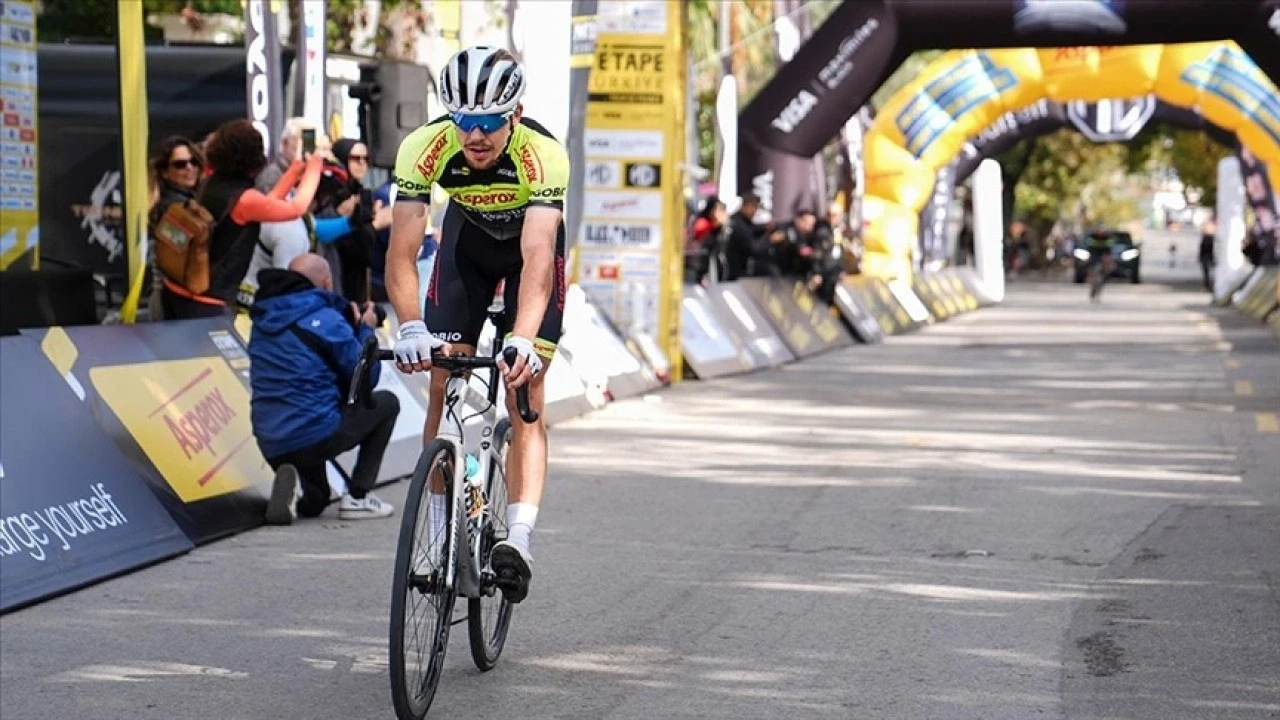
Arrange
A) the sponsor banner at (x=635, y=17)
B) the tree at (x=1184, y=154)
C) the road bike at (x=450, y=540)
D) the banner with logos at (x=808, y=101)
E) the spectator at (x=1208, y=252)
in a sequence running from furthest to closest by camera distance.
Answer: the tree at (x=1184, y=154), the spectator at (x=1208, y=252), the banner with logos at (x=808, y=101), the sponsor banner at (x=635, y=17), the road bike at (x=450, y=540)

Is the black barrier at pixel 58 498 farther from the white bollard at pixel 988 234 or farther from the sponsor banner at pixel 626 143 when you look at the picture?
→ the white bollard at pixel 988 234

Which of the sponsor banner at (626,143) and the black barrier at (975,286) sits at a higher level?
the sponsor banner at (626,143)

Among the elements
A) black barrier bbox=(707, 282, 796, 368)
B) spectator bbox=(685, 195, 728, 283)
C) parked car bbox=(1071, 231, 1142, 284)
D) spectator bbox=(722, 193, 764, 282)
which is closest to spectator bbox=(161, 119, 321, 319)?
black barrier bbox=(707, 282, 796, 368)

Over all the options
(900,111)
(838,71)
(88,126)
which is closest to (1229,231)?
(900,111)

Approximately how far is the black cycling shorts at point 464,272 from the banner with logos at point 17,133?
4368 millimetres

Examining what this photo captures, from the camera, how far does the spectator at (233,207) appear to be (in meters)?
12.3

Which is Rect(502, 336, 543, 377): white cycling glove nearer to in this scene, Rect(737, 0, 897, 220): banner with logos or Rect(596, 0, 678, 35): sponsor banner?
Rect(596, 0, 678, 35): sponsor banner

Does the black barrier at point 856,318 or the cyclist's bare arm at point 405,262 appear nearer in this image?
the cyclist's bare arm at point 405,262

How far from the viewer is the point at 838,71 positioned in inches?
1004

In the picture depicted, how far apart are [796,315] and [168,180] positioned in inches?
573

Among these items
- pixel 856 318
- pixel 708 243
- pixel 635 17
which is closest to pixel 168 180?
pixel 635 17

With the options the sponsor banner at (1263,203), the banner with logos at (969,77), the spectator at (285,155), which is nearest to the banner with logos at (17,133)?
the spectator at (285,155)

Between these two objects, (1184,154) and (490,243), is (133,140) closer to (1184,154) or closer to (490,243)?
(490,243)

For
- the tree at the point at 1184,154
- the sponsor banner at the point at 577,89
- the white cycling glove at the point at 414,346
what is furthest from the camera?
the tree at the point at 1184,154
